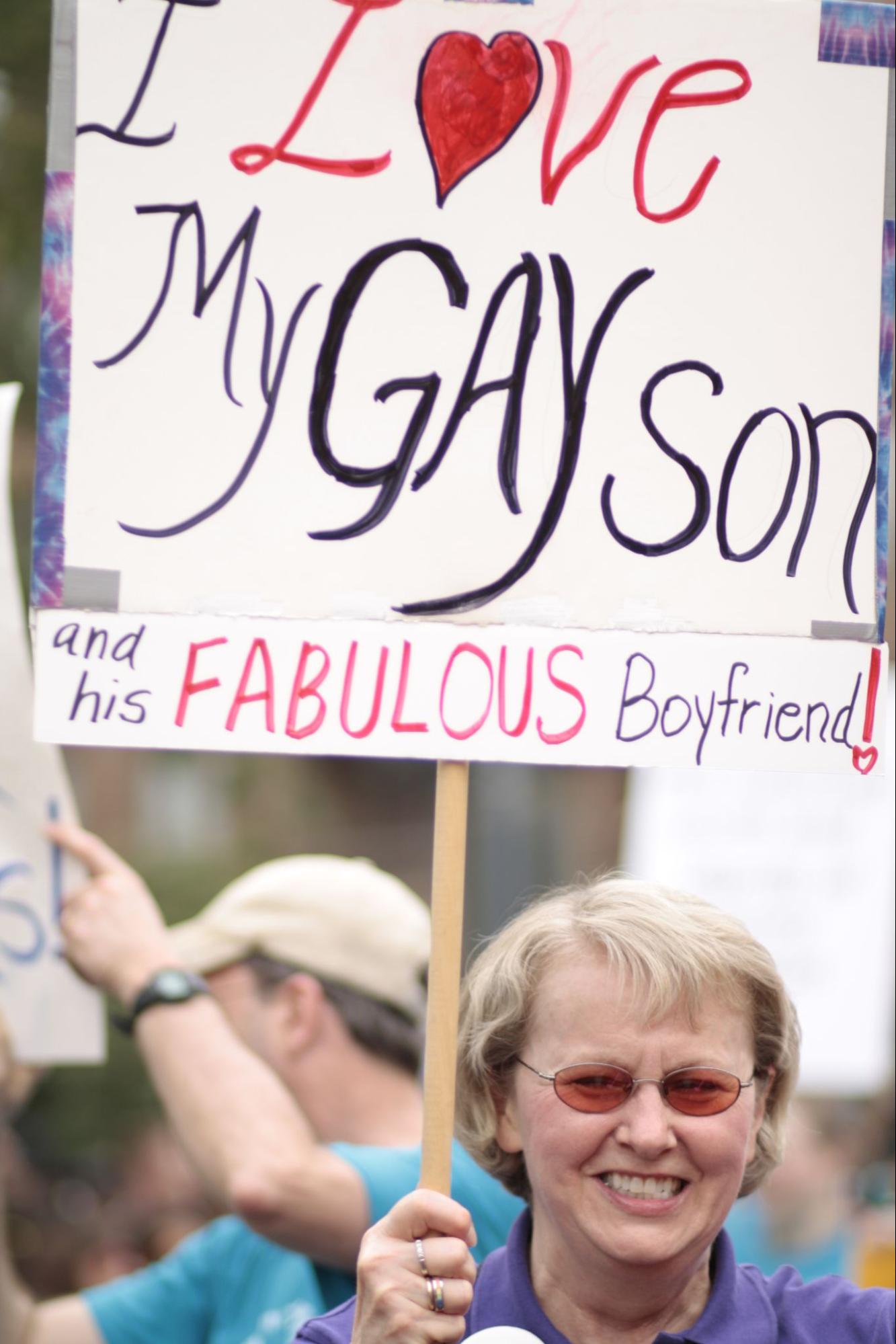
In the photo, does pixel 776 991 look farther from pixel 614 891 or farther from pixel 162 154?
pixel 162 154

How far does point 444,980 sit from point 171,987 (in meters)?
0.90

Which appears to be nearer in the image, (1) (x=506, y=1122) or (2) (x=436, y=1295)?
(2) (x=436, y=1295)

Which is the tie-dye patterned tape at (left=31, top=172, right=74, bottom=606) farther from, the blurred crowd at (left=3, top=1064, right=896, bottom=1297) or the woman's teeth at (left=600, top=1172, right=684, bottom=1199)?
the blurred crowd at (left=3, top=1064, right=896, bottom=1297)

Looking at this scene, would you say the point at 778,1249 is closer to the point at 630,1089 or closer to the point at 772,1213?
the point at 772,1213

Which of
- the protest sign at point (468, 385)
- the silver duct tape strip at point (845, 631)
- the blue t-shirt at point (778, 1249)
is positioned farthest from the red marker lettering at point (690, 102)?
the blue t-shirt at point (778, 1249)

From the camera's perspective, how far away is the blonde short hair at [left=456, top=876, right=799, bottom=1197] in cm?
181

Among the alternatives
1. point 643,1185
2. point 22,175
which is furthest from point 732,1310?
point 22,175

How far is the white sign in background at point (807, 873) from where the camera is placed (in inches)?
214

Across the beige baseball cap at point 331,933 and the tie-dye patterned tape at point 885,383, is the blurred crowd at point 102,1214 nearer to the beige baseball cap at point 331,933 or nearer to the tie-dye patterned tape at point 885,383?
the beige baseball cap at point 331,933

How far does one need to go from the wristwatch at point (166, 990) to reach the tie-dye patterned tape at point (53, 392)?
921 millimetres

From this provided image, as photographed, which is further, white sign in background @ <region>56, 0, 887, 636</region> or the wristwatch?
the wristwatch

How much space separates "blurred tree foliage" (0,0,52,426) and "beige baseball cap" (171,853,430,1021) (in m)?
2.02

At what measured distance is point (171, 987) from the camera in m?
2.61

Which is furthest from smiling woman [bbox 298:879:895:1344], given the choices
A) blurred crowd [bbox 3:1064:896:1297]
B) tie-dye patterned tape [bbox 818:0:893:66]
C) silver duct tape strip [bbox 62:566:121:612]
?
blurred crowd [bbox 3:1064:896:1297]
